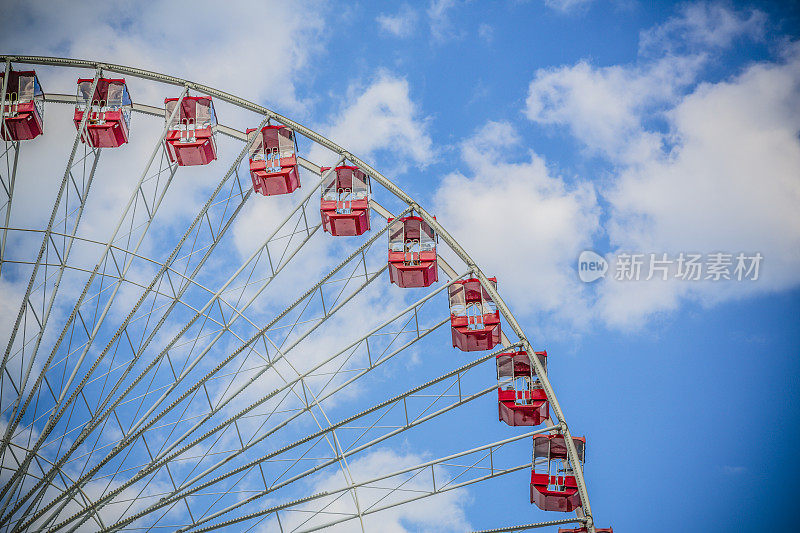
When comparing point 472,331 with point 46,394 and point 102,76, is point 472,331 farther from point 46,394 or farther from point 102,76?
point 46,394

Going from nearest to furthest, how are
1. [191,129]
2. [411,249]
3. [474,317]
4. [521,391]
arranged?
[411,249] < [191,129] < [474,317] < [521,391]

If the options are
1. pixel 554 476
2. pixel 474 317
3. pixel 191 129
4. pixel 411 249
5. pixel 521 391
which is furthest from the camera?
pixel 521 391

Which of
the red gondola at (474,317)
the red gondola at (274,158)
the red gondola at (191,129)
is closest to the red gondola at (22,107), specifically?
the red gondola at (191,129)

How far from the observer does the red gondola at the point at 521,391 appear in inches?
1073

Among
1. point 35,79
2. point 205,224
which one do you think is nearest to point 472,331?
point 35,79

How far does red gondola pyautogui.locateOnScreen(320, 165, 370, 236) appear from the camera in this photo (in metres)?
26.1

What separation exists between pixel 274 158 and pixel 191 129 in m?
2.48

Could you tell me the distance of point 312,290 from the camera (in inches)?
1009

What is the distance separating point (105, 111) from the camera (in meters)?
26.5

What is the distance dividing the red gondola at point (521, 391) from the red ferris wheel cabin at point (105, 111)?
42.2 ft

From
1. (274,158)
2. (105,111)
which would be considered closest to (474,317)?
(274,158)

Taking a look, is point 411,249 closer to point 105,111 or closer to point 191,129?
point 191,129

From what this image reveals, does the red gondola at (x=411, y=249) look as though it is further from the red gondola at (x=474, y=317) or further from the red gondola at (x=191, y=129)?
the red gondola at (x=191, y=129)

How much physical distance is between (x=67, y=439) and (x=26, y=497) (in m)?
16.2
